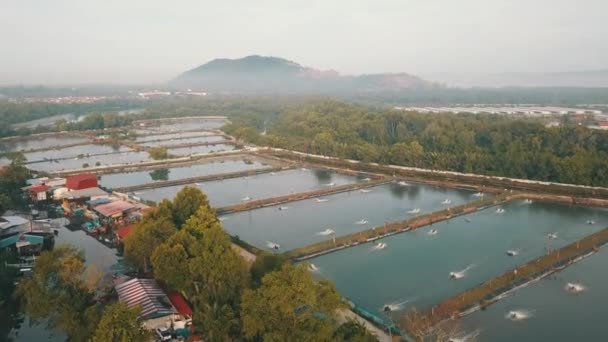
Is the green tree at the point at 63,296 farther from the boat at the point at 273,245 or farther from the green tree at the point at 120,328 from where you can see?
the boat at the point at 273,245

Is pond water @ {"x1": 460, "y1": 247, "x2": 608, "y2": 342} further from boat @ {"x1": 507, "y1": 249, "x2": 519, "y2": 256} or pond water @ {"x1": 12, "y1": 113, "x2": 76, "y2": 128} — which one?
pond water @ {"x1": 12, "y1": 113, "x2": 76, "y2": 128}

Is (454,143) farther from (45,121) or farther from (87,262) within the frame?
(45,121)

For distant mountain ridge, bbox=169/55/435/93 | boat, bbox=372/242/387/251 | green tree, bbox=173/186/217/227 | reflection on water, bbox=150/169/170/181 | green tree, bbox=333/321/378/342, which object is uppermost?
distant mountain ridge, bbox=169/55/435/93

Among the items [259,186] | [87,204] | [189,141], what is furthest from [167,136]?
[87,204]

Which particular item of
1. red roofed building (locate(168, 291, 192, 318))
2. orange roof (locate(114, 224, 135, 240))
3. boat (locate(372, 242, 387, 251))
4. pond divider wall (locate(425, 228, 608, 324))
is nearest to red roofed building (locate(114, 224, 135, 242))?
orange roof (locate(114, 224, 135, 240))

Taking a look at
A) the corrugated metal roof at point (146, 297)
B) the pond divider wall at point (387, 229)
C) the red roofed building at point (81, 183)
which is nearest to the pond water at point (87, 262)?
the corrugated metal roof at point (146, 297)

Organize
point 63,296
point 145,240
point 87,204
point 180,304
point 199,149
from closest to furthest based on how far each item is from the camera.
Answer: point 63,296
point 180,304
point 145,240
point 87,204
point 199,149
